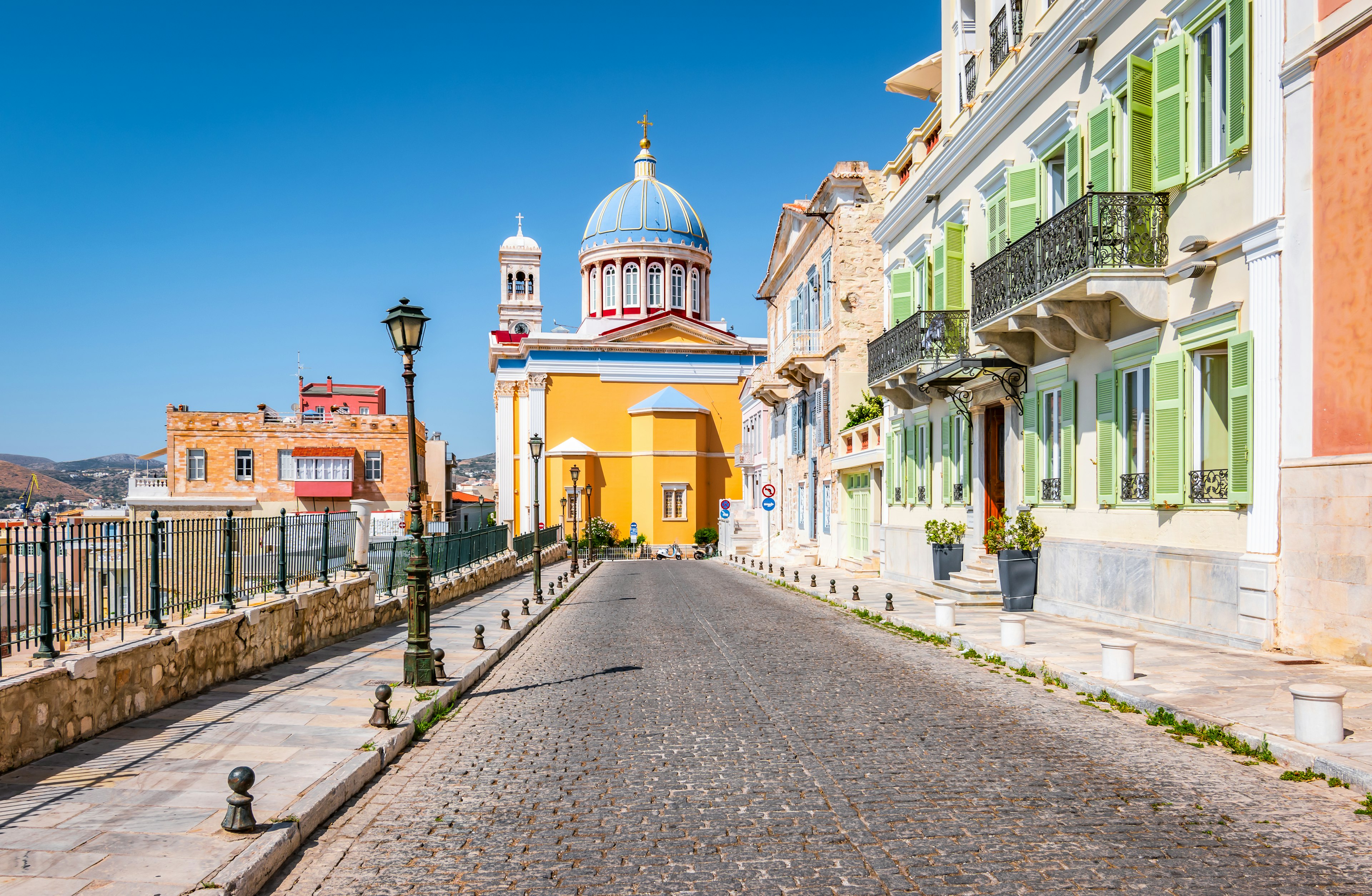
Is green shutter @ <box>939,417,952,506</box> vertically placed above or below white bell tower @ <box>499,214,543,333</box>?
below

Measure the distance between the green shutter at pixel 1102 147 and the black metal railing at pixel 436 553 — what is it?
9817 mm

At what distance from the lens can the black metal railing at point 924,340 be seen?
19.6m

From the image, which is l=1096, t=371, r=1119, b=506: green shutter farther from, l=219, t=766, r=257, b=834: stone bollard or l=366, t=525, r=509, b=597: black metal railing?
l=219, t=766, r=257, b=834: stone bollard

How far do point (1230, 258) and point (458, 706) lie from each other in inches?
372

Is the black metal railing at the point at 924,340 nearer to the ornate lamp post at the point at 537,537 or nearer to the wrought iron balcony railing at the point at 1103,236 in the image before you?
the wrought iron balcony railing at the point at 1103,236

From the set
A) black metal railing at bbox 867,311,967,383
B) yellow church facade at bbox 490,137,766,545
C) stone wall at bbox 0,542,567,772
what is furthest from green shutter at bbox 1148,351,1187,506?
yellow church facade at bbox 490,137,766,545

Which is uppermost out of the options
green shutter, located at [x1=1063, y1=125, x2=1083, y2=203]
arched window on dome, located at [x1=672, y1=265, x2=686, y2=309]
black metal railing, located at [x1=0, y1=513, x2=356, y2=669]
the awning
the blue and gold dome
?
the blue and gold dome

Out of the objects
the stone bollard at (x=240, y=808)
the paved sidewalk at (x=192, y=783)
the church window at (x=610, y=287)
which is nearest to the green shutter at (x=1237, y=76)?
the paved sidewalk at (x=192, y=783)

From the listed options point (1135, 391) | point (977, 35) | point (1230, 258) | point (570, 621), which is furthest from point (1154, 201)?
point (570, 621)

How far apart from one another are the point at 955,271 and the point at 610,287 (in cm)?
5008

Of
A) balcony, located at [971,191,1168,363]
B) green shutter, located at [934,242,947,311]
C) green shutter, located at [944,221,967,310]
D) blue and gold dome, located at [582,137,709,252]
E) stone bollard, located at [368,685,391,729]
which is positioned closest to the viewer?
stone bollard, located at [368,685,391,729]

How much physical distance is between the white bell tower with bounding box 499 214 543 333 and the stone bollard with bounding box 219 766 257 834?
2945 inches

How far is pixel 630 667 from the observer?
456 inches

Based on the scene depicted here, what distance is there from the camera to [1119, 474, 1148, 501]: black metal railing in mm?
13250
